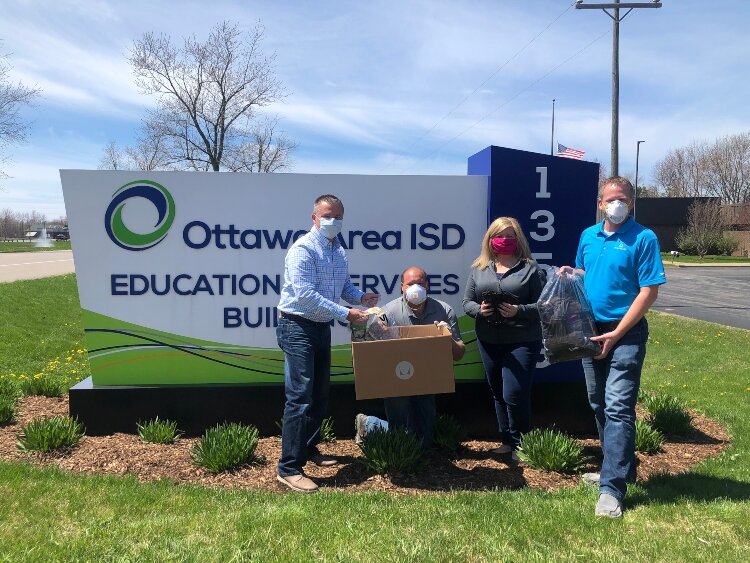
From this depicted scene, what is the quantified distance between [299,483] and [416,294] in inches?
60.9

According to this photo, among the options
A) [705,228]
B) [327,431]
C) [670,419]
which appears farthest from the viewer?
[705,228]

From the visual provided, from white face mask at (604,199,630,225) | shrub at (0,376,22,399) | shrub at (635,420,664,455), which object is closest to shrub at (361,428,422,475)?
shrub at (635,420,664,455)

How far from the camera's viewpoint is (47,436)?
15.4ft

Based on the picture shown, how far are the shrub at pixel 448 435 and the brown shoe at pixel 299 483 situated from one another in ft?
4.23

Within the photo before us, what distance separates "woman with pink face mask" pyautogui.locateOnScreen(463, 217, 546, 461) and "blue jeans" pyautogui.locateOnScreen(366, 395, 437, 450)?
57cm

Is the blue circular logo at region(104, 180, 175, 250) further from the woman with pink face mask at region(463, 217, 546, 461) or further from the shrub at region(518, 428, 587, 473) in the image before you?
the shrub at region(518, 428, 587, 473)

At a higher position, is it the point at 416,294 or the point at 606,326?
the point at 416,294

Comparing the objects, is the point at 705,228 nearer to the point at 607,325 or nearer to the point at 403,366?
the point at 607,325

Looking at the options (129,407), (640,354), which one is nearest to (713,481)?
(640,354)

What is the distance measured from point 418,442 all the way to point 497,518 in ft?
3.51

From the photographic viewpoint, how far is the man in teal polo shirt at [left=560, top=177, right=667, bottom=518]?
3662mm

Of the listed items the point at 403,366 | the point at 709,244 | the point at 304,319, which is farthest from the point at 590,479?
the point at 709,244

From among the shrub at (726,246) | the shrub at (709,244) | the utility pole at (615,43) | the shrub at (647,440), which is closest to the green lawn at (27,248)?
the utility pole at (615,43)

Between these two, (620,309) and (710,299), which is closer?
(620,309)
